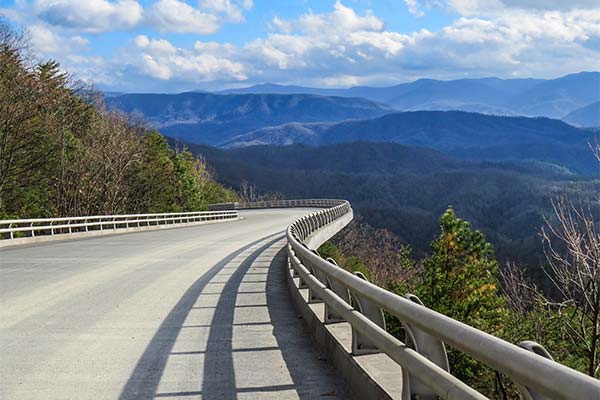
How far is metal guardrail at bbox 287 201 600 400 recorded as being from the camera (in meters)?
2.95

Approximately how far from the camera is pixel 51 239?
101 feet

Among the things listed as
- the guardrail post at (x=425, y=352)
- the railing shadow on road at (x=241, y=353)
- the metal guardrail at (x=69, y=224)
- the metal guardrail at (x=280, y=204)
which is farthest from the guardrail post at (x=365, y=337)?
the metal guardrail at (x=280, y=204)

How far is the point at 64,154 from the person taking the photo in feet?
165

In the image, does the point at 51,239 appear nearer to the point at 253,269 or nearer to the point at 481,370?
the point at 253,269

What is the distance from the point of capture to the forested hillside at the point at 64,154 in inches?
1625

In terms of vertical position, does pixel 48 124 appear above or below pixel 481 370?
above

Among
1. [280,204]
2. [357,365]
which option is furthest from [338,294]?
[280,204]

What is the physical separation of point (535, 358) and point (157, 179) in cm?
7912

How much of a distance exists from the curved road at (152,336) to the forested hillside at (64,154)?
24.6 metres

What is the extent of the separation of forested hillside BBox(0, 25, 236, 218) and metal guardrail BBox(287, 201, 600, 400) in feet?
119

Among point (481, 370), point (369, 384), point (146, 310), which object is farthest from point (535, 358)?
point (481, 370)

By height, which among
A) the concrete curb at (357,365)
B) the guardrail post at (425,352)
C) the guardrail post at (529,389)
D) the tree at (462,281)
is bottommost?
the tree at (462,281)

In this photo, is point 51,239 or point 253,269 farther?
point 51,239

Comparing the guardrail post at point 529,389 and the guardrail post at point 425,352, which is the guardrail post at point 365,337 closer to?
the guardrail post at point 425,352
